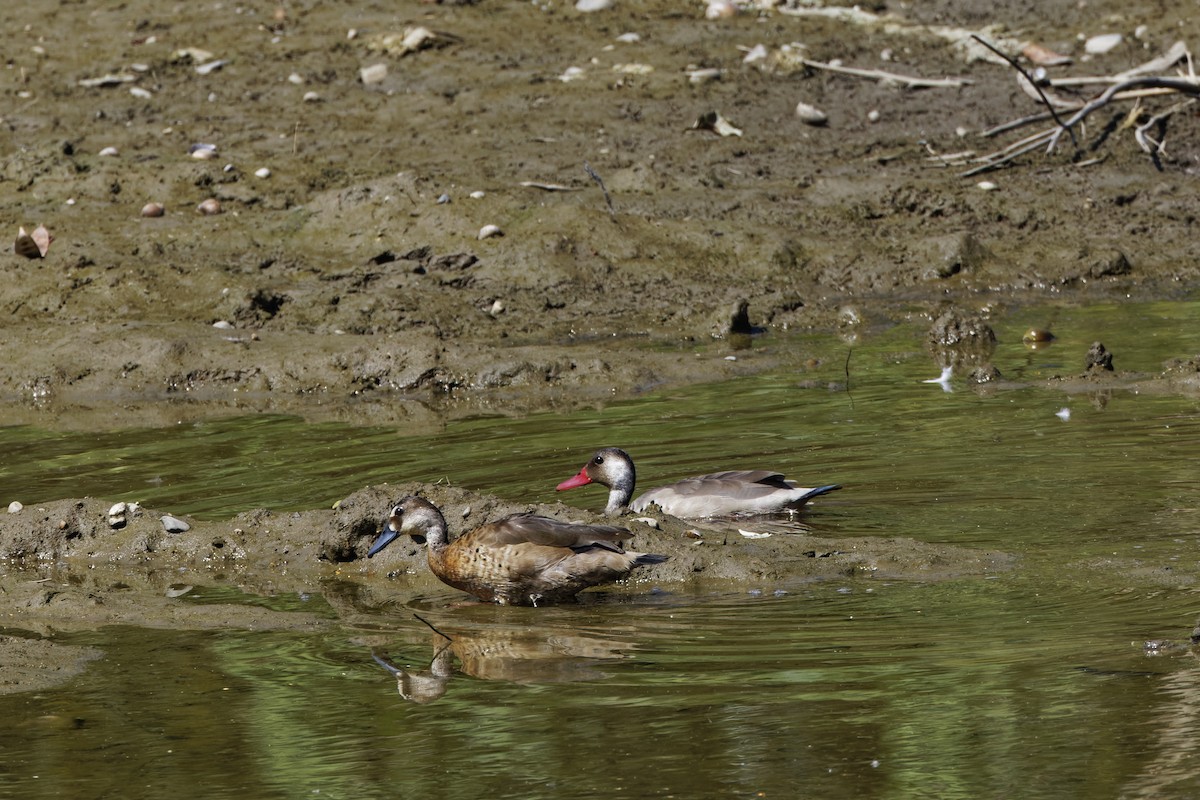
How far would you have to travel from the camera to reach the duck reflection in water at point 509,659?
6.17 metres

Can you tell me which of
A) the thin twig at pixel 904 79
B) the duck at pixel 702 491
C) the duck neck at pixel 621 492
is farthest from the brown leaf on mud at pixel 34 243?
the thin twig at pixel 904 79

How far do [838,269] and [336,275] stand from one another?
413 centimetres

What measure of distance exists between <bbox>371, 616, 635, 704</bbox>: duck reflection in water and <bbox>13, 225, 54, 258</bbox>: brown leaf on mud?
8.38 metres

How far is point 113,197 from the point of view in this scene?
601 inches

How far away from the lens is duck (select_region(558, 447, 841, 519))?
341 inches

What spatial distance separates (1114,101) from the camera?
1659 cm

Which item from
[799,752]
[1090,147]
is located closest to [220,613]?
[799,752]

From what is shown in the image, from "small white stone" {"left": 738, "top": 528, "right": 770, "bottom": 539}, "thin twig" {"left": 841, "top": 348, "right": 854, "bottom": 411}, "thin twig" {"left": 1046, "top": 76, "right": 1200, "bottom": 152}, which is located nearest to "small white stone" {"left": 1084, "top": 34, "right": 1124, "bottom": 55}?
"thin twig" {"left": 1046, "top": 76, "right": 1200, "bottom": 152}

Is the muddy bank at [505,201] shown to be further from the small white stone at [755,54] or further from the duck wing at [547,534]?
the duck wing at [547,534]

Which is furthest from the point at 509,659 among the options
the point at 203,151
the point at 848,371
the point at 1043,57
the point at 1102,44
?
the point at 1102,44

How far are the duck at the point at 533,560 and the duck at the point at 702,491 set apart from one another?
3.29ft

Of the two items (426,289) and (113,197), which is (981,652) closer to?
(426,289)

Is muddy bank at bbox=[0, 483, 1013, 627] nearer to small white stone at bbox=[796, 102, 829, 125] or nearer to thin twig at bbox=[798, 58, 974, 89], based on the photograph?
small white stone at bbox=[796, 102, 829, 125]

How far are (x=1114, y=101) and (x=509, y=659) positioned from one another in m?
12.0
